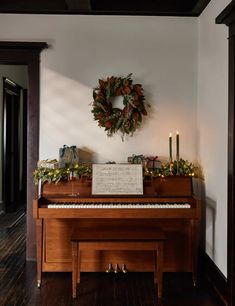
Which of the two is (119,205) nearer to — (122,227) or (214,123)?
(122,227)

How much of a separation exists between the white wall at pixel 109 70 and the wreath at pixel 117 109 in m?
0.12

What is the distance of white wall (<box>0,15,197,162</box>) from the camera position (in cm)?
399

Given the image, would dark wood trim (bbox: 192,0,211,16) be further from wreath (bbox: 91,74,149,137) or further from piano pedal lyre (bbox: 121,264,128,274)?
piano pedal lyre (bbox: 121,264,128,274)

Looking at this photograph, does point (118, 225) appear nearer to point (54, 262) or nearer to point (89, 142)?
point (54, 262)

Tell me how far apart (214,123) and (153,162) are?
34.1 inches

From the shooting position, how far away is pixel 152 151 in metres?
4.03

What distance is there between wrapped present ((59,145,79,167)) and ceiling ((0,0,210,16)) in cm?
149

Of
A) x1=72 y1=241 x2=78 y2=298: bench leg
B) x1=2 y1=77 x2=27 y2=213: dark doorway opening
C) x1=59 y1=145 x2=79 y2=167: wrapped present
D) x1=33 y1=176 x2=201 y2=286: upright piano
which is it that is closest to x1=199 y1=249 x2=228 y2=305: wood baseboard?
x1=33 y1=176 x2=201 y2=286: upright piano

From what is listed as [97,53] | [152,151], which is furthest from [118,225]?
[97,53]

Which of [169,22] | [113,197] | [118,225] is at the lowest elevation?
[118,225]

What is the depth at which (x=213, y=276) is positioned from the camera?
3361 mm

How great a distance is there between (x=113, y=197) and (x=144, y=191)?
12.8 inches

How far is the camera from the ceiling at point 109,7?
3.83m

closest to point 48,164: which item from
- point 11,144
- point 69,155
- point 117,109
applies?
point 69,155
